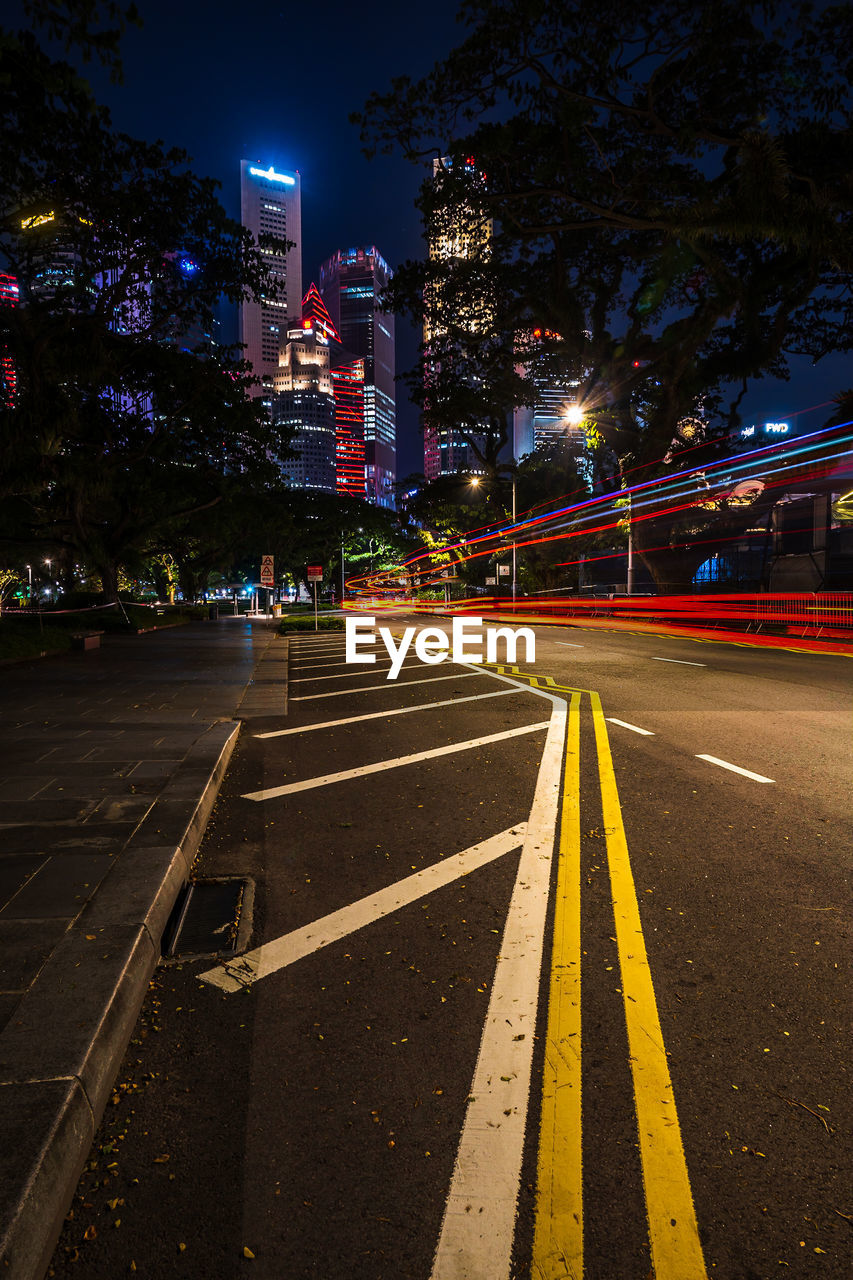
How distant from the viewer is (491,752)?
7320 millimetres

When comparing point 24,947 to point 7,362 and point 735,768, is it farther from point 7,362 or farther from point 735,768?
point 7,362

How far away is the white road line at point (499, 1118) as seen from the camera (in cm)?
182

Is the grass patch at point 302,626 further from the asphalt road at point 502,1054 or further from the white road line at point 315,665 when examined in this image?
the asphalt road at point 502,1054

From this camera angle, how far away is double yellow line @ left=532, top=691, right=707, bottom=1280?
1.82 metres

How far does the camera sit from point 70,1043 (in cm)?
241

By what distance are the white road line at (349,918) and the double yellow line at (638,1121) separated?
715mm

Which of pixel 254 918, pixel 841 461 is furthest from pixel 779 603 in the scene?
pixel 254 918

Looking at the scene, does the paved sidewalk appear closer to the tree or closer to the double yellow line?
the double yellow line

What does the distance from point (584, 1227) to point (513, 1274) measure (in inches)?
9.9

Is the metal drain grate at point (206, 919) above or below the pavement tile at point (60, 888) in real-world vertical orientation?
below

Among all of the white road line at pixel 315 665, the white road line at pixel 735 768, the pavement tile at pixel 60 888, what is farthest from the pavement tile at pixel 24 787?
the white road line at pixel 315 665

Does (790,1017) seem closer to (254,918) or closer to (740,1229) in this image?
(740,1229)

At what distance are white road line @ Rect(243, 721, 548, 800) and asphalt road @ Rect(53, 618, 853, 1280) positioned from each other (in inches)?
11.2

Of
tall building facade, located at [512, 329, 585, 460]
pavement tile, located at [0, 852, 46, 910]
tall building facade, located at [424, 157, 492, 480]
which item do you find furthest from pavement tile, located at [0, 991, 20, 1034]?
tall building facade, located at [512, 329, 585, 460]
